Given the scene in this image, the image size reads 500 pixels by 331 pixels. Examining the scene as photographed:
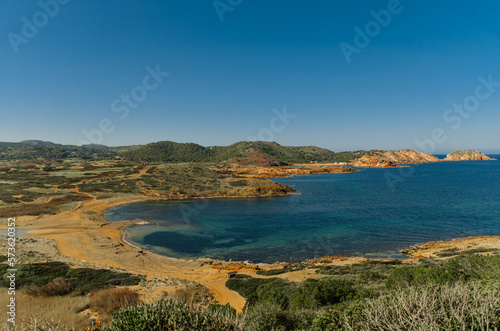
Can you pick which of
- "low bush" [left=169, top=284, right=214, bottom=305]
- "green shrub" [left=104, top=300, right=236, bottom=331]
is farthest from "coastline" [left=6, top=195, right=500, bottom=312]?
"green shrub" [left=104, top=300, right=236, bottom=331]

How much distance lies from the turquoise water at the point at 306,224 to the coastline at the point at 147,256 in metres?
2.64

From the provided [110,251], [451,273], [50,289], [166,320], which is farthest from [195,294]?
[110,251]

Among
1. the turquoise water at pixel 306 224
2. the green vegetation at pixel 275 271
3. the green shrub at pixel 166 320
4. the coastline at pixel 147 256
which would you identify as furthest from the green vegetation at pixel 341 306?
the turquoise water at pixel 306 224

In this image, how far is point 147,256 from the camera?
31469mm

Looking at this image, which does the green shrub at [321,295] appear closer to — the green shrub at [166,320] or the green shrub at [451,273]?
the green shrub at [451,273]

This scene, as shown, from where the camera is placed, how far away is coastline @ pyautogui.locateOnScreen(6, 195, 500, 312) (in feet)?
78.6

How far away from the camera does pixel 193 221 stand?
51000 millimetres

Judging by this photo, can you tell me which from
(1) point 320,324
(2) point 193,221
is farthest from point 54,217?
(1) point 320,324

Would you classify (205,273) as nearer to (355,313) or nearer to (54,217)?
(355,313)

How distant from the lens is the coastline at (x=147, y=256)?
78.6 ft

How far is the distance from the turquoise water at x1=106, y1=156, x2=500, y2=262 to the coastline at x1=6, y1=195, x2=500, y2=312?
8.66ft

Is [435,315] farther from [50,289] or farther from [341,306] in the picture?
[50,289]

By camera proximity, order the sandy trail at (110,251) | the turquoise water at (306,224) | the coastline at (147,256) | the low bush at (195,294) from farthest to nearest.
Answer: the turquoise water at (306,224)
the sandy trail at (110,251)
the coastline at (147,256)
the low bush at (195,294)

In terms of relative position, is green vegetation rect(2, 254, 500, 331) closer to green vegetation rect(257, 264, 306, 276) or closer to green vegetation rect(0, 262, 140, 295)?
green vegetation rect(0, 262, 140, 295)
